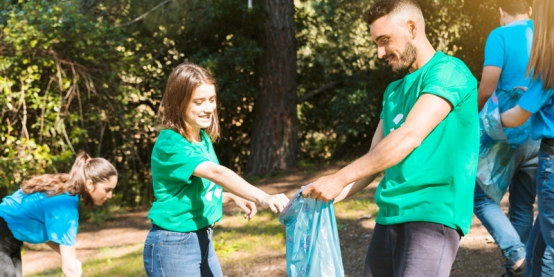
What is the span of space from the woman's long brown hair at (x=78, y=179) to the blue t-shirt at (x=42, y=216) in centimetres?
4

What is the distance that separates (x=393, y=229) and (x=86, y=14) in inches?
342

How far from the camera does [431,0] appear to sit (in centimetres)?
1041

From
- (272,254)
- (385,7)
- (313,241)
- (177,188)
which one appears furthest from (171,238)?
(272,254)

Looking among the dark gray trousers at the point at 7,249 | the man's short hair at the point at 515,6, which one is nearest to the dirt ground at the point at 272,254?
the man's short hair at the point at 515,6

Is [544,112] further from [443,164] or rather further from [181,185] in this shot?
[181,185]

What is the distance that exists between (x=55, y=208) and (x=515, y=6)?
3.27 m

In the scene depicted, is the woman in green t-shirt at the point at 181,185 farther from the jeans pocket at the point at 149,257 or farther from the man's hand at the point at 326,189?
the man's hand at the point at 326,189

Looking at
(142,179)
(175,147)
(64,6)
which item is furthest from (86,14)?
(175,147)

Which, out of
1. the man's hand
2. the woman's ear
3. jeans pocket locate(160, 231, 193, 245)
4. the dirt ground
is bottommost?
the dirt ground

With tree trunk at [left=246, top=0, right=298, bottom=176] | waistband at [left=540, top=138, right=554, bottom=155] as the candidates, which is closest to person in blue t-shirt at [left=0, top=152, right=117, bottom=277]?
waistband at [left=540, top=138, right=554, bottom=155]

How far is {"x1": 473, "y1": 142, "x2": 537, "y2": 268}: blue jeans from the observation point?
159 inches

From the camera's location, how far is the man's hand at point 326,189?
2.66m

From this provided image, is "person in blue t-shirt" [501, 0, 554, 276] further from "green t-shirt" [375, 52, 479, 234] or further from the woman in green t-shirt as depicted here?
the woman in green t-shirt

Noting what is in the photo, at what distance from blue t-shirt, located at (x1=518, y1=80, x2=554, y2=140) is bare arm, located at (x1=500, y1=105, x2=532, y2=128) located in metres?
0.07
